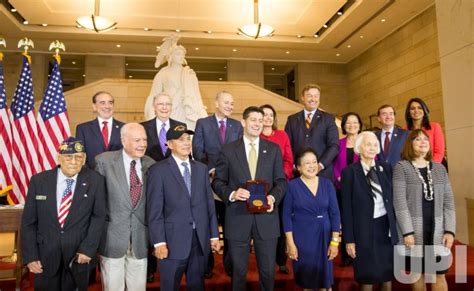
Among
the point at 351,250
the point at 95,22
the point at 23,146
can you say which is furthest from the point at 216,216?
the point at 95,22

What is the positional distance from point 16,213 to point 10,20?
32.7 ft

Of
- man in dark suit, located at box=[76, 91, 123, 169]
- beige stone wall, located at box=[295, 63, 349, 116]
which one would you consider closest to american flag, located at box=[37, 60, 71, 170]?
man in dark suit, located at box=[76, 91, 123, 169]

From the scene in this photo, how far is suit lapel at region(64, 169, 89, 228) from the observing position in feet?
8.55

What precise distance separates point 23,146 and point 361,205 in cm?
379

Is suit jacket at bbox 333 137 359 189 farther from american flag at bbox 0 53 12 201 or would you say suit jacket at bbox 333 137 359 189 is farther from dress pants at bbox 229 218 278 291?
american flag at bbox 0 53 12 201

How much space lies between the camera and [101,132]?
11.5 feet

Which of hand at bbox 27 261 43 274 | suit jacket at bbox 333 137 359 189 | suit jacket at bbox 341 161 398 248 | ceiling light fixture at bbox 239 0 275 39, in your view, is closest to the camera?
hand at bbox 27 261 43 274

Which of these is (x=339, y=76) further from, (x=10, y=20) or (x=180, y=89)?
(x=10, y=20)

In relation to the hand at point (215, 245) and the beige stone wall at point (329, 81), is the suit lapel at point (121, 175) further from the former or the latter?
the beige stone wall at point (329, 81)

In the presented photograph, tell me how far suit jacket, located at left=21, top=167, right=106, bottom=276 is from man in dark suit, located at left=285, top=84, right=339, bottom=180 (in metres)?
2.06

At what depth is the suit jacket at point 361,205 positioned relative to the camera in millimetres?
2836

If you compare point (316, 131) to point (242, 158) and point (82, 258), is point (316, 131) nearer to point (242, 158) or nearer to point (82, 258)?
point (242, 158)

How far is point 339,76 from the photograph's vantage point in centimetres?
1623

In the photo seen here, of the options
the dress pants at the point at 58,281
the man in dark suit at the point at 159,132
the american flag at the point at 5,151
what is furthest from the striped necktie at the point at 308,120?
the american flag at the point at 5,151
